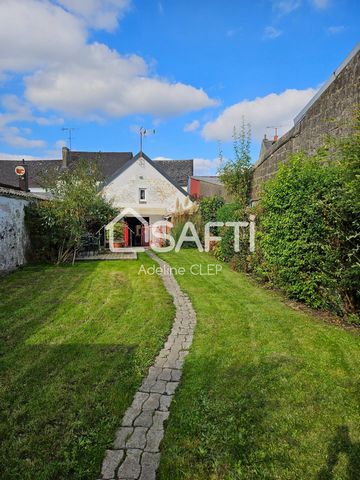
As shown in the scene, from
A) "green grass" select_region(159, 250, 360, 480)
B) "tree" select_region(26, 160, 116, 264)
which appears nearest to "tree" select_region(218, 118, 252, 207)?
"tree" select_region(26, 160, 116, 264)

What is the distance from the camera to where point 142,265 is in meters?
14.4

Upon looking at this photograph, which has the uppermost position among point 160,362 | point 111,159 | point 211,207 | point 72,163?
point 111,159

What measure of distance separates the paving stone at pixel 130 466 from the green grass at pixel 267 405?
0.24 metres

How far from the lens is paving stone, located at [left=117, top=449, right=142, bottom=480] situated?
2760 mm

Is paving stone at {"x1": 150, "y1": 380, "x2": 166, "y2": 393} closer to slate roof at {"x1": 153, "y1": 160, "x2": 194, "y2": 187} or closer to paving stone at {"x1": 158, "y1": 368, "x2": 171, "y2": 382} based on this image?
paving stone at {"x1": 158, "y1": 368, "x2": 171, "y2": 382}

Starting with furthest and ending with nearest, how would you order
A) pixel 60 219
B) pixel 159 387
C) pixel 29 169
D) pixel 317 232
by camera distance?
pixel 29 169 < pixel 60 219 < pixel 317 232 < pixel 159 387

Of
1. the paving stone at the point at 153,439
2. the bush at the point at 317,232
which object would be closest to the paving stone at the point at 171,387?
the paving stone at the point at 153,439

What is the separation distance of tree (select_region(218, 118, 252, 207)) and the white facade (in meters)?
11.1

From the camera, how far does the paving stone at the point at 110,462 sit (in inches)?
109

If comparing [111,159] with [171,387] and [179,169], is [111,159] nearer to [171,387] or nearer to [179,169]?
[179,169]

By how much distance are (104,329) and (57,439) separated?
10.0ft

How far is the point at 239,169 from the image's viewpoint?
18703 mm

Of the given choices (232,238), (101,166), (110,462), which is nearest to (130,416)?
(110,462)

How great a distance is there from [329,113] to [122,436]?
30.6ft
